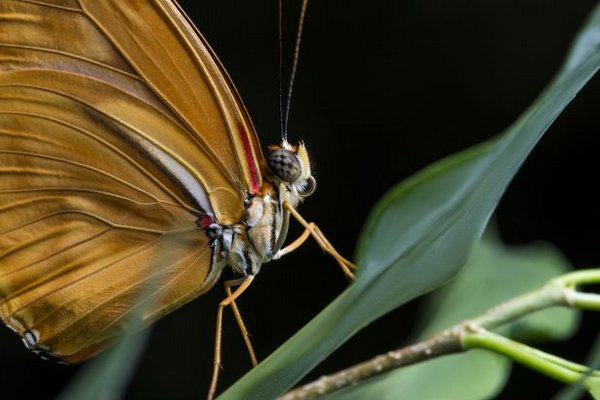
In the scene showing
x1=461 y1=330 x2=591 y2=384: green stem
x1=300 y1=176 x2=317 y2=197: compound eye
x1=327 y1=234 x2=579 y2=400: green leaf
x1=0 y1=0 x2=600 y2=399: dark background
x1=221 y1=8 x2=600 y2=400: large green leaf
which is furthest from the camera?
x1=0 y1=0 x2=600 y2=399: dark background

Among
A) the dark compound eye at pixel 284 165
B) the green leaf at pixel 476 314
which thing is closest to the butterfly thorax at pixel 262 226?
the dark compound eye at pixel 284 165

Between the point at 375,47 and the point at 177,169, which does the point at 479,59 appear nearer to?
the point at 375,47

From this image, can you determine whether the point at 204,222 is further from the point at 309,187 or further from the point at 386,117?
the point at 386,117

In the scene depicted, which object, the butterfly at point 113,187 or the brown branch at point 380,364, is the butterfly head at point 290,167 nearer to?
the butterfly at point 113,187

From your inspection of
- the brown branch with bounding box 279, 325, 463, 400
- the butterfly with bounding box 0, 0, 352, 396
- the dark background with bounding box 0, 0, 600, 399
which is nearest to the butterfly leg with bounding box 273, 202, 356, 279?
the butterfly with bounding box 0, 0, 352, 396

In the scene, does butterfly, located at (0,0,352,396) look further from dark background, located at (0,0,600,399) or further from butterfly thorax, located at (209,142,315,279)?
dark background, located at (0,0,600,399)

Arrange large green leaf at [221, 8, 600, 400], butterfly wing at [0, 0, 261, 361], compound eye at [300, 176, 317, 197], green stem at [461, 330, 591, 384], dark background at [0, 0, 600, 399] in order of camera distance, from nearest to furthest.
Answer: large green leaf at [221, 8, 600, 400] → green stem at [461, 330, 591, 384] → butterfly wing at [0, 0, 261, 361] → compound eye at [300, 176, 317, 197] → dark background at [0, 0, 600, 399]

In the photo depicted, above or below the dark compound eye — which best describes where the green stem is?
below
